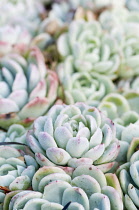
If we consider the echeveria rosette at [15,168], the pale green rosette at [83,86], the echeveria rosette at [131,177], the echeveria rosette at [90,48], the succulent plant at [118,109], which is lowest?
the echeveria rosette at [131,177]

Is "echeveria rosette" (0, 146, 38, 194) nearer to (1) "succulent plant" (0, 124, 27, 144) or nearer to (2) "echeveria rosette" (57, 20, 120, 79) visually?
(1) "succulent plant" (0, 124, 27, 144)

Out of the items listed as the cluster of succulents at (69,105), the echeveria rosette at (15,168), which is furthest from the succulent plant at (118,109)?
the echeveria rosette at (15,168)

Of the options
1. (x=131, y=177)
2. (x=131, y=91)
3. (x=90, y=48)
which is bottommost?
(x=131, y=177)

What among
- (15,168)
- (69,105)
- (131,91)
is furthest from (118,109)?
(15,168)

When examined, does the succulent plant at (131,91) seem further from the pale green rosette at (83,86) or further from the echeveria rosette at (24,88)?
the echeveria rosette at (24,88)

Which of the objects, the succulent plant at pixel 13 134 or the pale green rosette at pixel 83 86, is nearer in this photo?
the succulent plant at pixel 13 134

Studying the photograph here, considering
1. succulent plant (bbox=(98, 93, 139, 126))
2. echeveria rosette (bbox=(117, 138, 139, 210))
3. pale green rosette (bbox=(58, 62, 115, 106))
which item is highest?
pale green rosette (bbox=(58, 62, 115, 106))

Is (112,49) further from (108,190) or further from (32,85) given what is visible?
(108,190)

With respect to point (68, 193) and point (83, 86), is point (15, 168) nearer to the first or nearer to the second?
point (68, 193)

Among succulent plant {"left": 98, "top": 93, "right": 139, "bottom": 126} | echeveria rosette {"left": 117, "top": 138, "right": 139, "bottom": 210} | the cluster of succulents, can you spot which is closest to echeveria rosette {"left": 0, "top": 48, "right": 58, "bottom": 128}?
the cluster of succulents
